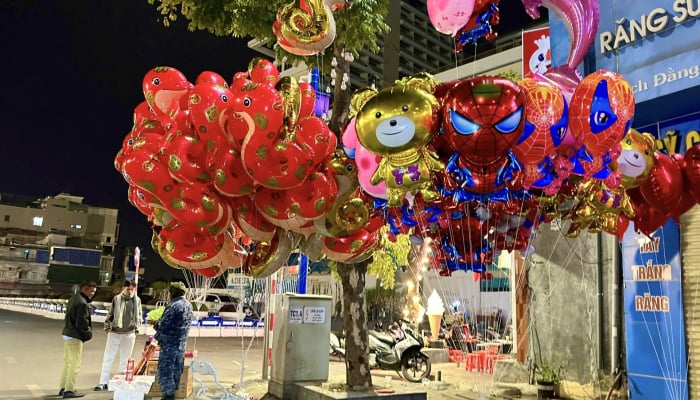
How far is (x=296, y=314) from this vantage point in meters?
7.84

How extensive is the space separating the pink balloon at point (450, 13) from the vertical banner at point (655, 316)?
423 cm

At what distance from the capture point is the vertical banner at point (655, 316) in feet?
20.7

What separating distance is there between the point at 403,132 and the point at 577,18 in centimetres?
212

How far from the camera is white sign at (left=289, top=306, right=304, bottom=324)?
7789 millimetres

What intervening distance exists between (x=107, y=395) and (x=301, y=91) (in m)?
5.77

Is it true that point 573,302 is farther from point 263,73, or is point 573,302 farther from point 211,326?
point 211,326

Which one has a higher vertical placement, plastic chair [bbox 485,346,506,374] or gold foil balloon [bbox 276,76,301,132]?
gold foil balloon [bbox 276,76,301,132]

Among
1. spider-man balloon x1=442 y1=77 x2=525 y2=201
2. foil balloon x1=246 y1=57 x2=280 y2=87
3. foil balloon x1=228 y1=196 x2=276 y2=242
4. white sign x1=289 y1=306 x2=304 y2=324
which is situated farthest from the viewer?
white sign x1=289 y1=306 x2=304 y2=324

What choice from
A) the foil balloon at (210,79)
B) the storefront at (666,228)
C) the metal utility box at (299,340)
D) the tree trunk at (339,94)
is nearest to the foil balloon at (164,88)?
the foil balloon at (210,79)

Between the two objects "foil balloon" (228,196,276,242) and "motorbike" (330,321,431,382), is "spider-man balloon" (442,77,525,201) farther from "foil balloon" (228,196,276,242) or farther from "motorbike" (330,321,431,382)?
"motorbike" (330,321,431,382)

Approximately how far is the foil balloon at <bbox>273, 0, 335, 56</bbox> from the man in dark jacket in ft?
16.9

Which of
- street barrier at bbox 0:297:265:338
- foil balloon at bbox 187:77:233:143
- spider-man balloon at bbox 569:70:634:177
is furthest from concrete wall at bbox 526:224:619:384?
street barrier at bbox 0:297:265:338

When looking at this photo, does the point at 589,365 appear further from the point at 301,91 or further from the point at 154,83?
the point at 154,83

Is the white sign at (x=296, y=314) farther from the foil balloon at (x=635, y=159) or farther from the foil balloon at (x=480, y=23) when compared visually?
the foil balloon at (x=635, y=159)
